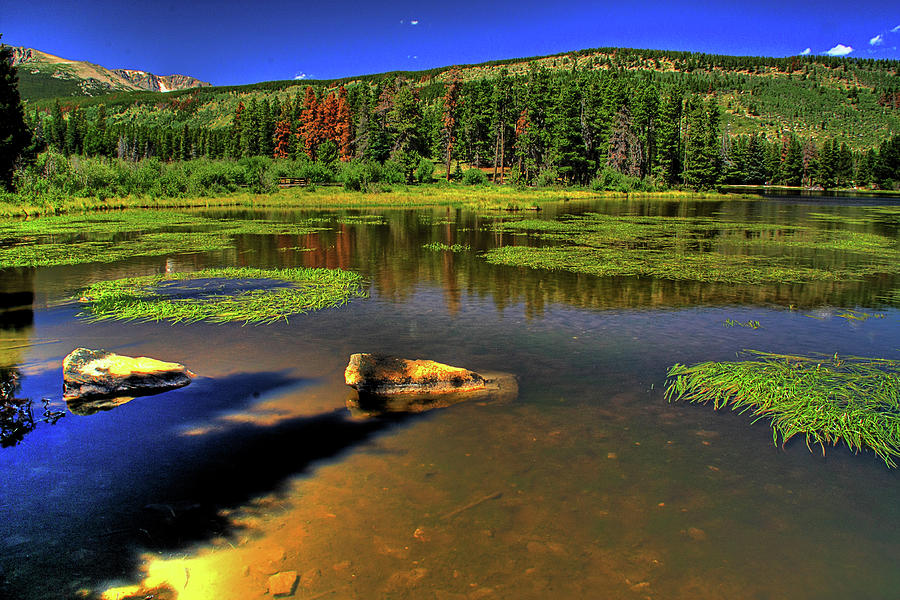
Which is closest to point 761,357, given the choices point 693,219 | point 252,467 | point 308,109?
point 252,467

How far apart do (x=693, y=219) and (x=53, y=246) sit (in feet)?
128

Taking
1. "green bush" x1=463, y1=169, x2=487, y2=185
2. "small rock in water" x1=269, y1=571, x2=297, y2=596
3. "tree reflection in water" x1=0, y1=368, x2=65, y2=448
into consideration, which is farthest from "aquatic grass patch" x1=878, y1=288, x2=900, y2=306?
"green bush" x1=463, y1=169, x2=487, y2=185

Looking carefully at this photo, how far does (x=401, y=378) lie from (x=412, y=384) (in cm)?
19

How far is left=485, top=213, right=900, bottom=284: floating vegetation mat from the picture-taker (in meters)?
18.1

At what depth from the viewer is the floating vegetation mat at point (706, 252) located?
18125mm

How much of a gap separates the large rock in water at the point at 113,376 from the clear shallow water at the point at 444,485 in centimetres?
32

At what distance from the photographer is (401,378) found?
8.47m

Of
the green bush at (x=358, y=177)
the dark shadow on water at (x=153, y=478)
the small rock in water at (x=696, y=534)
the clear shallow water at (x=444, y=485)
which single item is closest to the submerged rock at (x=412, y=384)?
the clear shallow water at (x=444, y=485)

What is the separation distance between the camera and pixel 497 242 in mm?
26125

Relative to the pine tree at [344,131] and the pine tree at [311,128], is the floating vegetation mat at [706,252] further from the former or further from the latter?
the pine tree at [311,128]

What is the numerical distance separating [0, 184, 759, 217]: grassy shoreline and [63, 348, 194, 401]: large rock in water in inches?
1441

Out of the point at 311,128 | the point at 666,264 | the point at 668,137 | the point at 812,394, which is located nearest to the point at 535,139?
the point at 668,137

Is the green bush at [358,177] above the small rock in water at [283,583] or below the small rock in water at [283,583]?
above

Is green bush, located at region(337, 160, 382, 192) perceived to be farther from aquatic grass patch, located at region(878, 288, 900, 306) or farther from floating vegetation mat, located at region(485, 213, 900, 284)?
aquatic grass patch, located at region(878, 288, 900, 306)
